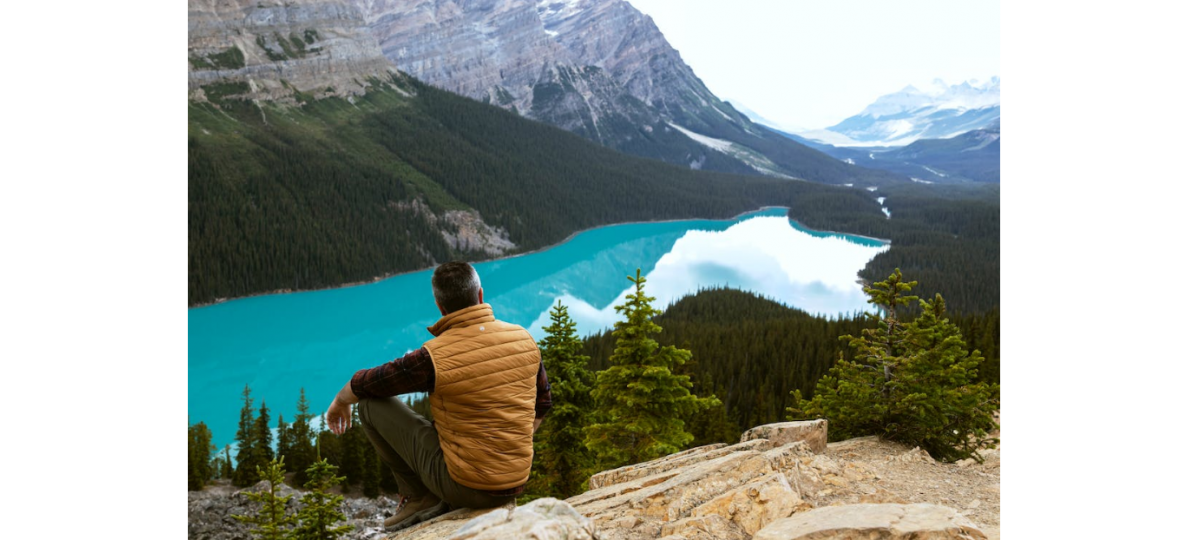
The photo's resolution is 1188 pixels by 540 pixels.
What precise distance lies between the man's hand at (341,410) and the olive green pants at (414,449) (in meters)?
0.13

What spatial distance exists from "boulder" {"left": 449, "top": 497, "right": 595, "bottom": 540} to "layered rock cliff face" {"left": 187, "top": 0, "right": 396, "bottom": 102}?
12510 cm

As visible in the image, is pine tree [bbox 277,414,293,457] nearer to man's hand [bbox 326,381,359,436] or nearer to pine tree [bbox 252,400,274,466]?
pine tree [bbox 252,400,274,466]

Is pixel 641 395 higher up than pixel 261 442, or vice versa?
pixel 641 395

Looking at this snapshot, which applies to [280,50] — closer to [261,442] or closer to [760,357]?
[261,442]

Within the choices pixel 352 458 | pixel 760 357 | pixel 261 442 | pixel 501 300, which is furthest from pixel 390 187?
pixel 760 357

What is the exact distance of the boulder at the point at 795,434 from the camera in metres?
6.27

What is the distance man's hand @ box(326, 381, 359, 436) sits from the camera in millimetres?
3594

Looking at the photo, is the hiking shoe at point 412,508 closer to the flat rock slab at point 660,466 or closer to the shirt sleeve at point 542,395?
the shirt sleeve at point 542,395

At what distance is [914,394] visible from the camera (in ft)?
22.1

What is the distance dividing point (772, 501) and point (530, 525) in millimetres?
2137
